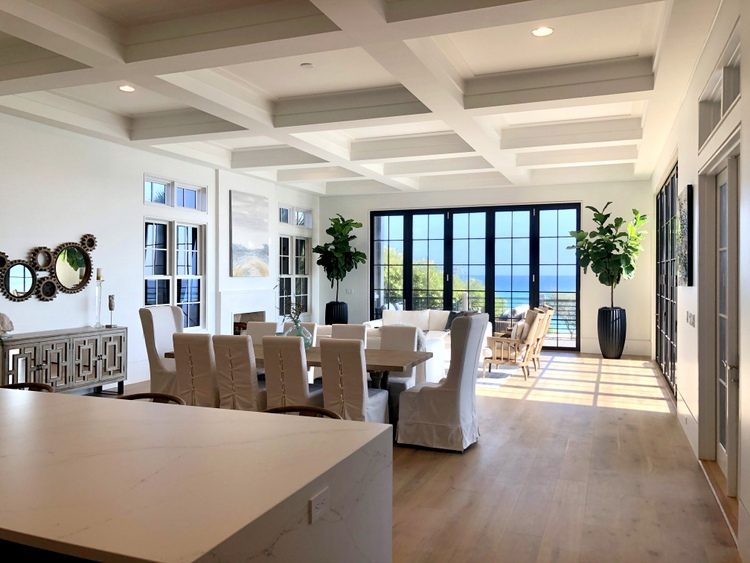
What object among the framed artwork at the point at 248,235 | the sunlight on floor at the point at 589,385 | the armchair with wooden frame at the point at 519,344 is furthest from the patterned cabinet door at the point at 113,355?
the armchair with wooden frame at the point at 519,344

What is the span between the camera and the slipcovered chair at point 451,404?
4.80 m

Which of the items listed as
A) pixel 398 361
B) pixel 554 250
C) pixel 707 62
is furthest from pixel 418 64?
→ pixel 554 250

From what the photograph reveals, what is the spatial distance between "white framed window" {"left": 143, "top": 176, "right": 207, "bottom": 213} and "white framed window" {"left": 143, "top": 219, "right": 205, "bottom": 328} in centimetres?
28

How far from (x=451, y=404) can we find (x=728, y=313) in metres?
2.06

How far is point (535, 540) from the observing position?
3.24 meters

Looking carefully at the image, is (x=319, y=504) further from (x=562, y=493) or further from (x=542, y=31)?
(x=542, y=31)

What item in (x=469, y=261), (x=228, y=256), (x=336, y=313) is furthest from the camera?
(x=336, y=313)

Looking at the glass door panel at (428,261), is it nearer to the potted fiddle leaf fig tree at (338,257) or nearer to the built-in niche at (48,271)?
the potted fiddle leaf fig tree at (338,257)

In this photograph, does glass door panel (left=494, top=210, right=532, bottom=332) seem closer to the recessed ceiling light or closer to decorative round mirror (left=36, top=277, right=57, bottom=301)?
the recessed ceiling light

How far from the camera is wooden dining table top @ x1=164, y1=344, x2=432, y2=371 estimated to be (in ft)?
15.5

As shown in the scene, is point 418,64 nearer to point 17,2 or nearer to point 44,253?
point 17,2

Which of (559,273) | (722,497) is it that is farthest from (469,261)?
(722,497)

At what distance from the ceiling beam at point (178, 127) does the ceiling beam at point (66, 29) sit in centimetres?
227

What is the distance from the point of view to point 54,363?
20.2ft
